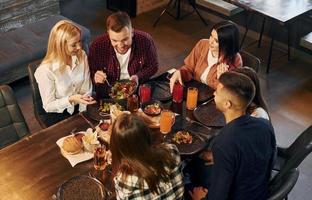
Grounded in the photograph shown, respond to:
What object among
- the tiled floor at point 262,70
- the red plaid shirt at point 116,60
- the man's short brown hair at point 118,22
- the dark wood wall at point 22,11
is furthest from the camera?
the dark wood wall at point 22,11

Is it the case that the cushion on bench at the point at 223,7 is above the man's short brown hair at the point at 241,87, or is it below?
below

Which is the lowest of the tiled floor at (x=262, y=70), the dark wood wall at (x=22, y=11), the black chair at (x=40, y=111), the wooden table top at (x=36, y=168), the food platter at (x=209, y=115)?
the tiled floor at (x=262, y=70)

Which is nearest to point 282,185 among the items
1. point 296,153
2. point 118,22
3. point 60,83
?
point 296,153

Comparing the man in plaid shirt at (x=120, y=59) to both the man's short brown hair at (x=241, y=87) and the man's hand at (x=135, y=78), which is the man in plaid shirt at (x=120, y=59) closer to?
the man's hand at (x=135, y=78)

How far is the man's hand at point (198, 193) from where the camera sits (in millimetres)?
2496

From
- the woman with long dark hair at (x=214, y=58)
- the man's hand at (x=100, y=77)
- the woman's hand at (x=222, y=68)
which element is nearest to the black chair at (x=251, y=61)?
the woman with long dark hair at (x=214, y=58)

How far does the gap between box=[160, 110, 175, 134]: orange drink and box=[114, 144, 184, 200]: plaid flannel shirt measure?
1.40ft

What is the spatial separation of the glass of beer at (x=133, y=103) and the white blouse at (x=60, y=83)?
0.40m

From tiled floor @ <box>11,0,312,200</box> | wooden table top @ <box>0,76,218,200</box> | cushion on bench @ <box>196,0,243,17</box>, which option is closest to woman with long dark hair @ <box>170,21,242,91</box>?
Result: wooden table top @ <box>0,76,218,200</box>

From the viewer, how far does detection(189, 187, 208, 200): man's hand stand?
2496 millimetres

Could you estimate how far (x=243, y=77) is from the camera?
7.34 feet

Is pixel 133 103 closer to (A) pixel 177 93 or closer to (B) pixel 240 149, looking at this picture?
(A) pixel 177 93

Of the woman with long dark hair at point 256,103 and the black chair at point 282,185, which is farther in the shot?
the woman with long dark hair at point 256,103

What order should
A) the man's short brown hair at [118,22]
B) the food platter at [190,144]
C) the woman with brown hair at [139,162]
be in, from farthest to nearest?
1. the man's short brown hair at [118,22]
2. the food platter at [190,144]
3. the woman with brown hair at [139,162]
